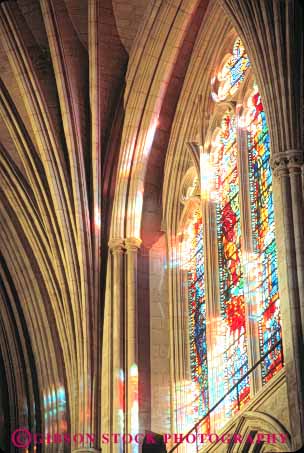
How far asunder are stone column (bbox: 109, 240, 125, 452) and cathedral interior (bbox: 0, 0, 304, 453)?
0.02 meters

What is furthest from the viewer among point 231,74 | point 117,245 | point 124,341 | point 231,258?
point 117,245

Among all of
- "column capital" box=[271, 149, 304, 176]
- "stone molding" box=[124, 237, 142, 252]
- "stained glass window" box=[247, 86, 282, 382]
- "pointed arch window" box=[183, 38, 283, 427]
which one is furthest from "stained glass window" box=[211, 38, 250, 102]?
"column capital" box=[271, 149, 304, 176]

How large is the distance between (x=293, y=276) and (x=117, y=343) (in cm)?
573

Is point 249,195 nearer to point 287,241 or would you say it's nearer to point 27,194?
point 287,241

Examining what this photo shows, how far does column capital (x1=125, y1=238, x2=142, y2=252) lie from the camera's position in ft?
77.5

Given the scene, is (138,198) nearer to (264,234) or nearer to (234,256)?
(234,256)

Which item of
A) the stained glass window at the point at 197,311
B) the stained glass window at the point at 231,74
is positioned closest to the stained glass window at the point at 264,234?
the stained glass window at the point at 231,74

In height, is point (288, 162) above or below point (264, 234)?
below

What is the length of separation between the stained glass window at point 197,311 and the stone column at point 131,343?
923mm

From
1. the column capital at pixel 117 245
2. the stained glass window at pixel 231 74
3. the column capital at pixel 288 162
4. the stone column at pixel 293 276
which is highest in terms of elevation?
the stained glass window at pixel 231 74

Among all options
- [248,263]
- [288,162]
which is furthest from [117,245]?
[288,162]

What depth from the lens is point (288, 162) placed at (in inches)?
728

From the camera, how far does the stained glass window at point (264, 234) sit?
65.1ft

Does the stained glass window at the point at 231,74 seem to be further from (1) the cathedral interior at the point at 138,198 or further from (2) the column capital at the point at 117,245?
(2) the column capital at the point at 117,245
